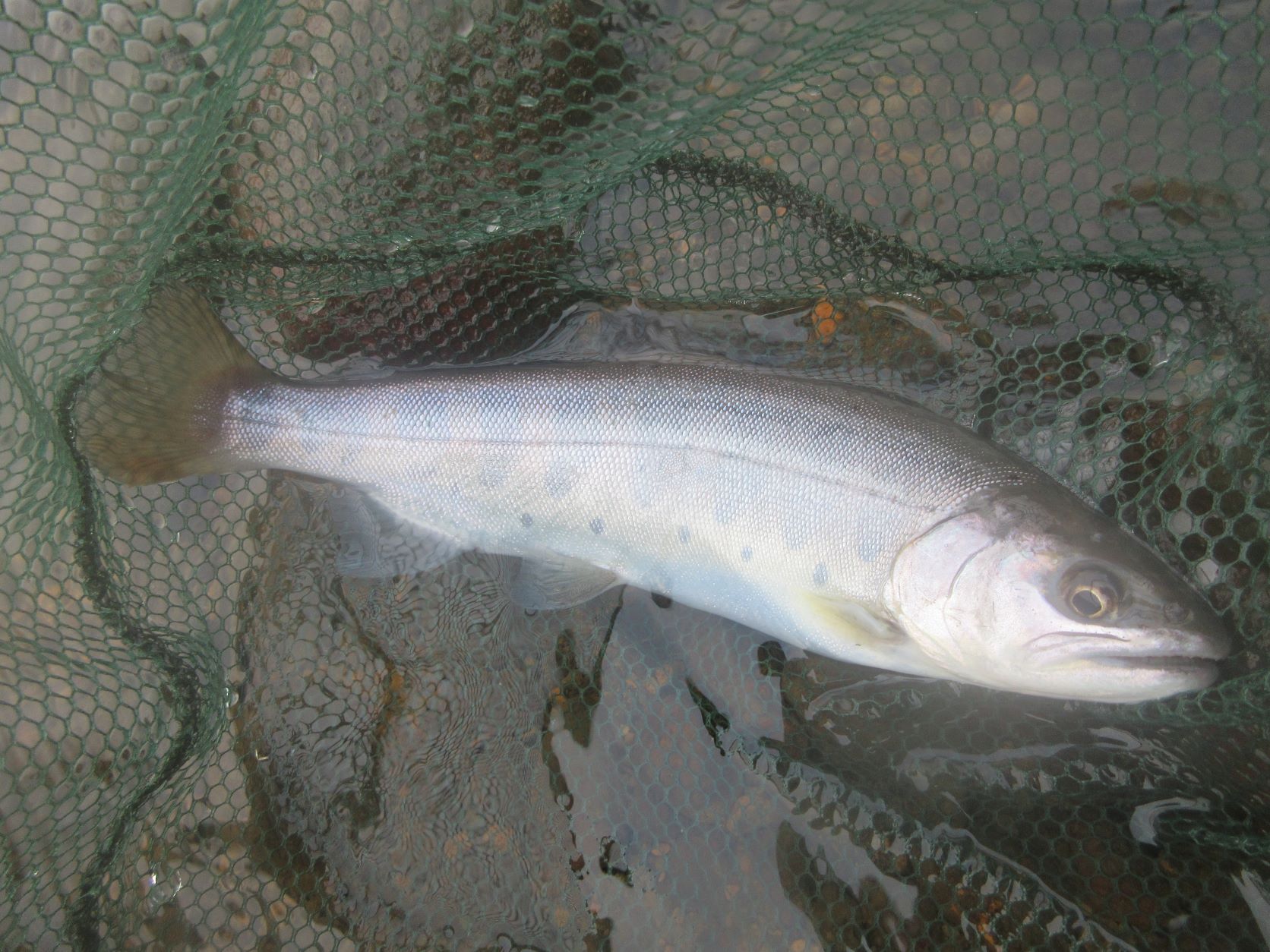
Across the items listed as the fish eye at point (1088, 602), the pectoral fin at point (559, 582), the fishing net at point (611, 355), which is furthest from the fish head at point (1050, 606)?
the pectoral fin at point (559, 582)

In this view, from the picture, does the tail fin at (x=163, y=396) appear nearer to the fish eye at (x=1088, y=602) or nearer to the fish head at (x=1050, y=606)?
the fish head at (x=1050, y=606)

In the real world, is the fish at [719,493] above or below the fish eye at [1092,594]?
below

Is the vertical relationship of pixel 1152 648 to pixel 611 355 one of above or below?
above

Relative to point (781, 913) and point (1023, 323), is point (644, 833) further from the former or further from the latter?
point (1023, 323)

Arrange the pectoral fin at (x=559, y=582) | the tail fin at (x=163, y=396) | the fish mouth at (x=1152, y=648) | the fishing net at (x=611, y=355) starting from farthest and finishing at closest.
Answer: the pectoral fin at (x=559, y=582)
the tail fin at (x=163, y=396)
the fishing net at (x=611, y=355)
the fish mouth at (x=1152, y=648)

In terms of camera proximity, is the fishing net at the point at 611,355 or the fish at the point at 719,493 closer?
the fish at the point at 719,493

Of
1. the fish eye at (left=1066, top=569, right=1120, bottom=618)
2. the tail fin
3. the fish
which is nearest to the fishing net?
the tail fin

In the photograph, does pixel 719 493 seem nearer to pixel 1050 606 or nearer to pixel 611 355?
pixel 611 355

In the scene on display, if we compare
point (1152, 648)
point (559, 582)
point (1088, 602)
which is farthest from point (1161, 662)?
point (559, 582)
